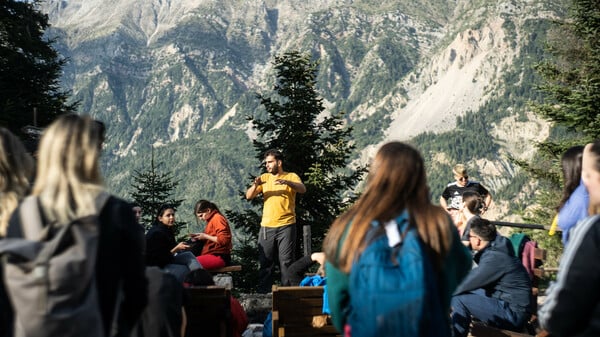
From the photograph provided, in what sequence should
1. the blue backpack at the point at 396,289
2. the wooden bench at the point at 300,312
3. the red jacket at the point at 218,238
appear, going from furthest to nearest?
the red jacket at the point at 218,238
the wooden bench at the point at 300,312
the blue backpack at the point at 396,289

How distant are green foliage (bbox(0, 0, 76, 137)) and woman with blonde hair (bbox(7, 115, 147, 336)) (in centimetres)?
1608

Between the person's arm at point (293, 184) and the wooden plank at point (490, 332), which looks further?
the person's arm at point (293, 184)

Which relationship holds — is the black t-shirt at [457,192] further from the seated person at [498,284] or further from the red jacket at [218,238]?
the red jacket at [218,238]

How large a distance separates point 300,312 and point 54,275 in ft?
8.39

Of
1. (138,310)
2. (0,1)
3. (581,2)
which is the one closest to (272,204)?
(138,310)

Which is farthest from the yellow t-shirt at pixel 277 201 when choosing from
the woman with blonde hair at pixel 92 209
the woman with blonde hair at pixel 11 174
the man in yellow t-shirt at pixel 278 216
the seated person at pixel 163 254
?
the woman with blonde hair at pixel 92 209

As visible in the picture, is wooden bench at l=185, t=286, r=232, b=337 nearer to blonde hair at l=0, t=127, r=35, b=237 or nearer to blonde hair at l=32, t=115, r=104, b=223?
blonde hair at l=0, t=127, r=35, b=237

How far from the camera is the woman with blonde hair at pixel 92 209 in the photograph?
8.14 ft

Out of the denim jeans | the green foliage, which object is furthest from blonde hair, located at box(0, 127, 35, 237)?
the green foliage

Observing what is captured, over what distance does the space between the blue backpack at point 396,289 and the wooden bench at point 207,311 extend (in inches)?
89.9

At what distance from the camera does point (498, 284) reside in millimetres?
5195

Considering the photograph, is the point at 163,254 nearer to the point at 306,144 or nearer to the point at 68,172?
the point at 68,172

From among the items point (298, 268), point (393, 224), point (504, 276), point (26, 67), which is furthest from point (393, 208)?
point (26, 67)

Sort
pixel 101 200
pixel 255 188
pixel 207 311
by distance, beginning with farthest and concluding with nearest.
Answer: pixel 255 188
pixel 207 311
pixel 101 200
